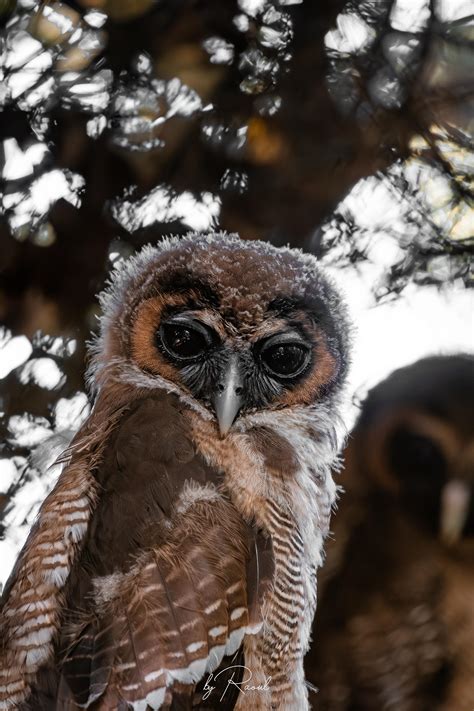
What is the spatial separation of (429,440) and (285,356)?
335mm

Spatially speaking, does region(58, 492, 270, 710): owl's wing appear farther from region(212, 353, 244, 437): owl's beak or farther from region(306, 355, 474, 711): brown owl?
region(306, 355, 474, 711): brown owl

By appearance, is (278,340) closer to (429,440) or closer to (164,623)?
(429,440)

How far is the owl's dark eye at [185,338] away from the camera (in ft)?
3.73

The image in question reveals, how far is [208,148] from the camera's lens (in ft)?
5.39

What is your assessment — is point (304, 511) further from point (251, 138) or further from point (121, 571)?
point (251, 138)

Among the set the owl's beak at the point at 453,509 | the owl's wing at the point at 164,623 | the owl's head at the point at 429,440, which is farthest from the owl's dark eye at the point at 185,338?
the owl's beak at the point at 453,509

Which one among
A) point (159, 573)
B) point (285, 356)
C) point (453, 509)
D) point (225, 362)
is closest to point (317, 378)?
point (285, 356)

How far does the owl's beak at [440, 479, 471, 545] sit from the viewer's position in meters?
1.28

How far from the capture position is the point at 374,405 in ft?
4.43

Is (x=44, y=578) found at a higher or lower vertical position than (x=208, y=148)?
lower

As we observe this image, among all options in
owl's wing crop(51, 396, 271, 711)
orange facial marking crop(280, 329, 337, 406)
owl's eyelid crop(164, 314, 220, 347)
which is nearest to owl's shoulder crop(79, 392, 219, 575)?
owl's wing crop(51, 396, 271, 711)

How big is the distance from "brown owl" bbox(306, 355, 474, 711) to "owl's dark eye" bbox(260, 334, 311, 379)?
20 centimetres

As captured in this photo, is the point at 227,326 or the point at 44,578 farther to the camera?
the point at 227,326

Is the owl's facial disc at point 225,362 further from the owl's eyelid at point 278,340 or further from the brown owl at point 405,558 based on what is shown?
the brown owl at point 405,558
